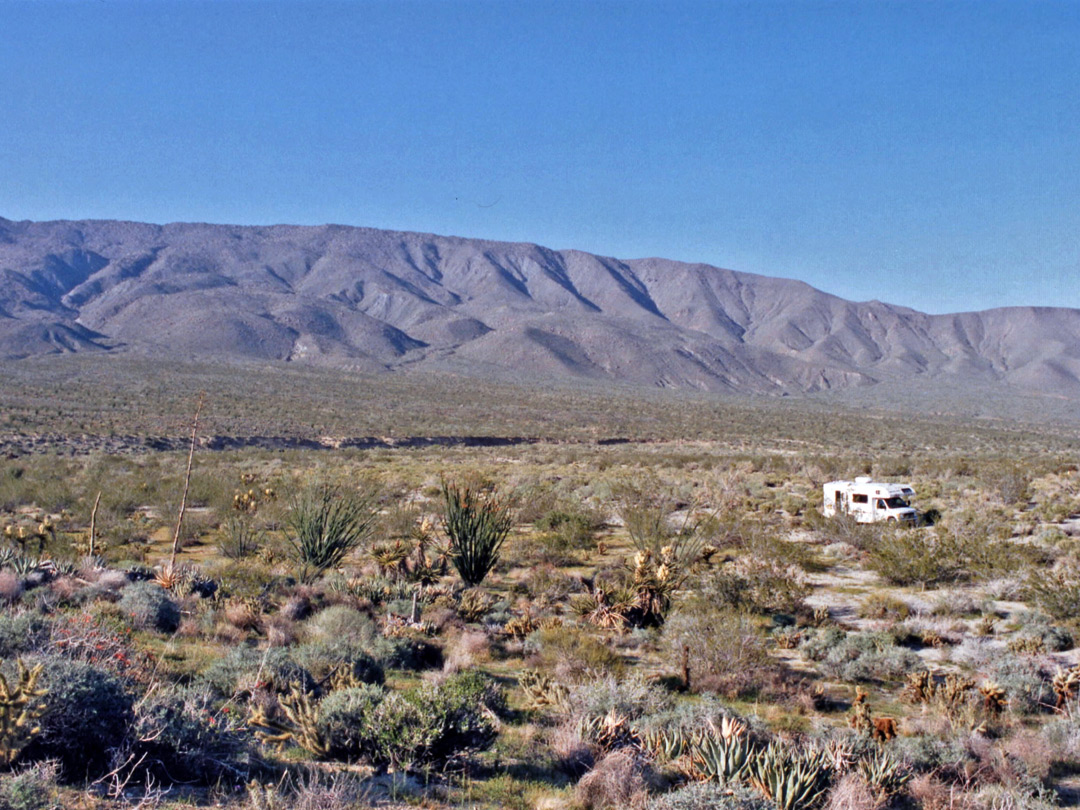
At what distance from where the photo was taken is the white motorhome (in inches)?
727

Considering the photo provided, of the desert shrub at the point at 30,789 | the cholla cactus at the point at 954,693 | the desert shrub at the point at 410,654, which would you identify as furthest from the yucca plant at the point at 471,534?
the desert shrub at the point at 30,789

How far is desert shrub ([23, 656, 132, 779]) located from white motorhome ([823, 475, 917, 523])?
17.3m

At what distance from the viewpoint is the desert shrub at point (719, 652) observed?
830cm

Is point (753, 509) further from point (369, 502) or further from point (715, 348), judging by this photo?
point (715, 348)

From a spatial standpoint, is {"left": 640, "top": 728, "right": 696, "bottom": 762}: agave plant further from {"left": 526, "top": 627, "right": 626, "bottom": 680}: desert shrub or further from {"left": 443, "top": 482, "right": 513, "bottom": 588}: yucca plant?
{"left": 443, "top": 482, "right": 513, "bottom": 588}: yucca plant

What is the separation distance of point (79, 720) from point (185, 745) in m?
0.68

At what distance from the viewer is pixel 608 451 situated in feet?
139

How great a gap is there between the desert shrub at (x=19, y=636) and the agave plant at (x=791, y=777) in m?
Result: 5.81

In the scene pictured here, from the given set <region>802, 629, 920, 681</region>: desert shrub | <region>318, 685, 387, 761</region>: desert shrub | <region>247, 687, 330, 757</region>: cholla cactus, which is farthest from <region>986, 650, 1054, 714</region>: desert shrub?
<region>247, 687, 330, 757</region>: cholla cactus

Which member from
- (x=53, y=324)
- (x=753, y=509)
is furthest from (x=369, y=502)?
(x=53, y=324)

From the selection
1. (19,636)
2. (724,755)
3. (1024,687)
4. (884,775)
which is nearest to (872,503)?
(1024,687)

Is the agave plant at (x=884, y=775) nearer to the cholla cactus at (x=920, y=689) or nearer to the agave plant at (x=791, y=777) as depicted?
the agave plant at (x=791, y=777)

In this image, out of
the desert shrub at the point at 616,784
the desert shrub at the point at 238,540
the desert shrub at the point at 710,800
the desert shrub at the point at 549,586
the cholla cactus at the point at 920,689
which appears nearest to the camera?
the desert shrub at the point at 710,800

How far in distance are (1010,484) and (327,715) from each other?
26617mm
